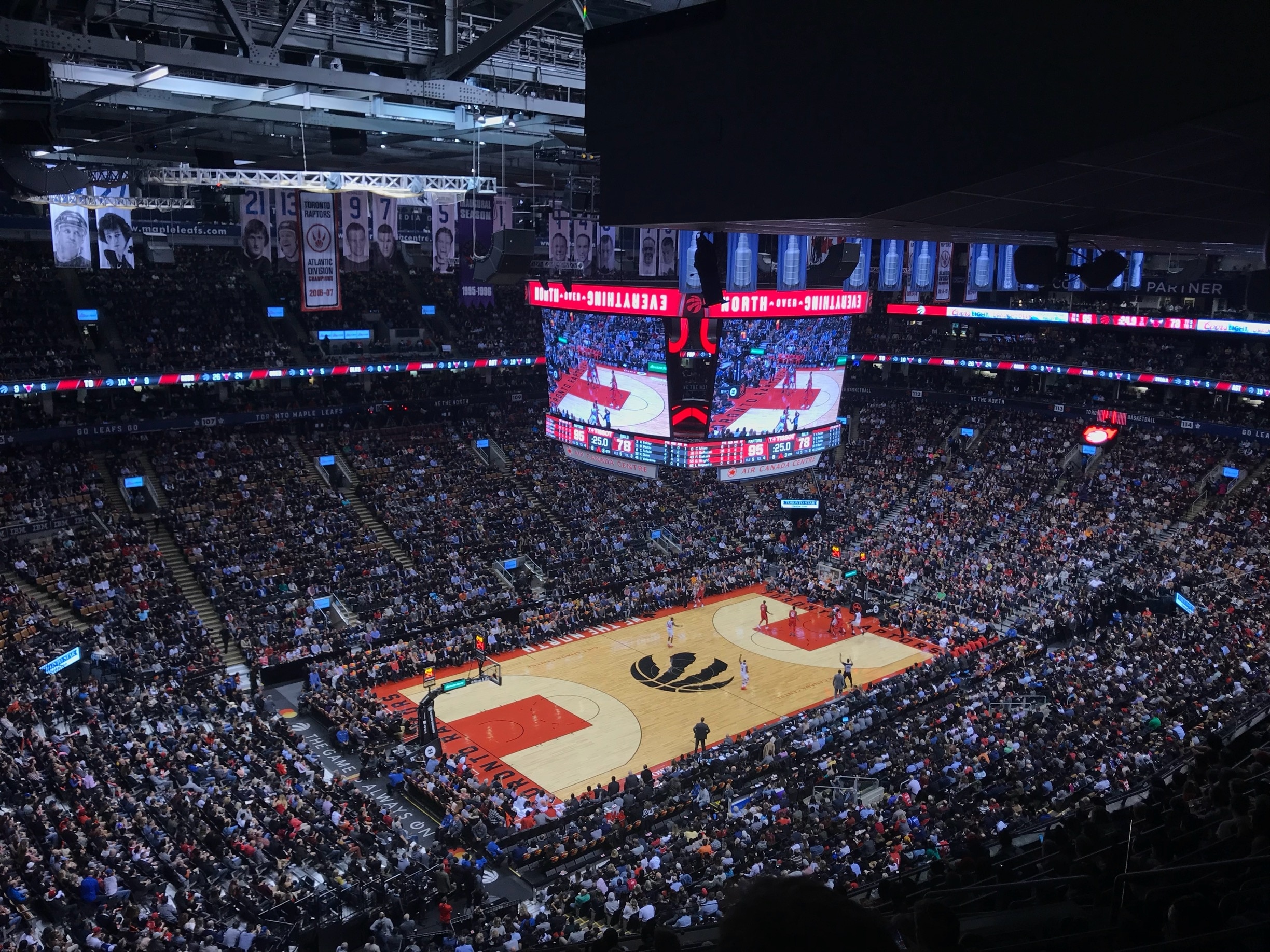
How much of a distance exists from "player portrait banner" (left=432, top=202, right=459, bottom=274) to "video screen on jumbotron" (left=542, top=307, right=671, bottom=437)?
5104 mm

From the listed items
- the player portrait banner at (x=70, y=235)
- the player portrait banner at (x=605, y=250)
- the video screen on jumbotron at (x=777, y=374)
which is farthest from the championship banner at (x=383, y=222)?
the video screen on jumbotron at (x=777, y=374)

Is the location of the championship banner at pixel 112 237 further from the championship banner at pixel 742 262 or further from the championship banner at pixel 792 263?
the championship banner at pixel 792 263

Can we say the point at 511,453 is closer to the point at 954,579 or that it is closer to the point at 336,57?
the point at 954,579

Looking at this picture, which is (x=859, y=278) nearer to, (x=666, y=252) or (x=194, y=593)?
(x=666, y=252)

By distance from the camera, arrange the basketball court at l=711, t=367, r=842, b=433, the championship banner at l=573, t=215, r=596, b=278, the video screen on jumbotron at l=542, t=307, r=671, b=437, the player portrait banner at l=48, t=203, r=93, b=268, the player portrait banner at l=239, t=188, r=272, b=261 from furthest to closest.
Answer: the basketball court at l=711, t=367, r=842, b=433 < the video screen on jumbotron at l=542, t=307, r=671, b=437 < the championship banner at l=573, t=215, r=596, b=278 < the player portrait banner at l=239, t=188, r=272, b=261 < the player portrait banner at l=48, t=203, r=93, b=268

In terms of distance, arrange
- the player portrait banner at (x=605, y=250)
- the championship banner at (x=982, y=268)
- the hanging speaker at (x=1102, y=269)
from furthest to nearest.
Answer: the player portrait banner at (x=605, y=250) → the championship banner at (x=982, y=268) → the hanging speaker at (x=1102, y=269)

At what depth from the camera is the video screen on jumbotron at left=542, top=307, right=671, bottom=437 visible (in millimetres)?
29156

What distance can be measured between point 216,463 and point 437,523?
25.5ft

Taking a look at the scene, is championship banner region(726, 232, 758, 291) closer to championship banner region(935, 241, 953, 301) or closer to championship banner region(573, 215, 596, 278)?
championship banner region(573, 215, 596, 278)

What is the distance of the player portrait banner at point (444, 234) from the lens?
83.8ft

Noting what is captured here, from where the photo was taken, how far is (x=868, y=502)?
133 feet

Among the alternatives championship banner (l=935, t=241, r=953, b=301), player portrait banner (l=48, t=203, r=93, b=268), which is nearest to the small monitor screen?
player portrait banner (l=48, t=203, r=93, b=268)

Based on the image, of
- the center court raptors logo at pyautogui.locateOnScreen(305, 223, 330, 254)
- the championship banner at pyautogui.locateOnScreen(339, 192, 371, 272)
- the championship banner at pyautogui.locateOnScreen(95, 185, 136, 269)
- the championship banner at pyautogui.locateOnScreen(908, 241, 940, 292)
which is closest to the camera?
the championship banner at pyautogui.locateOnScreen(339, 192, 371, 272)

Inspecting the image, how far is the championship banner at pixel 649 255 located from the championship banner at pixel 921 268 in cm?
813
